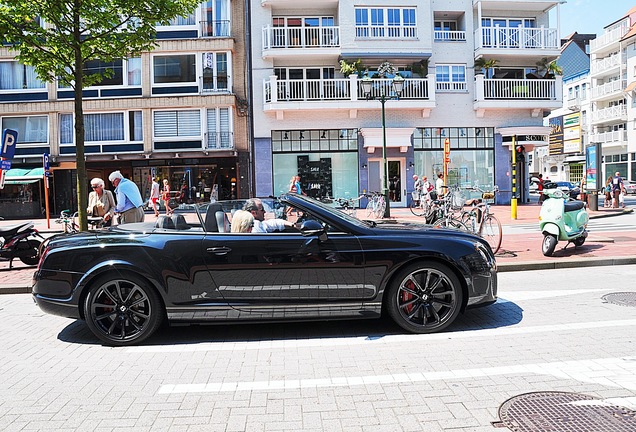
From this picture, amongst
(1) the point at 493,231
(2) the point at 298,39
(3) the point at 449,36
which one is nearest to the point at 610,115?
(3) the point at 449,36

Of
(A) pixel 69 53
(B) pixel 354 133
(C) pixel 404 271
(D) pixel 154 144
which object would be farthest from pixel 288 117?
(C) pixel 404 271

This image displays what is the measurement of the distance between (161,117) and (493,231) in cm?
2181

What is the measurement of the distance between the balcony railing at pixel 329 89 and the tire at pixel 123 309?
22.1 metres

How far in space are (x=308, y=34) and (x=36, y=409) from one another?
25696 mm

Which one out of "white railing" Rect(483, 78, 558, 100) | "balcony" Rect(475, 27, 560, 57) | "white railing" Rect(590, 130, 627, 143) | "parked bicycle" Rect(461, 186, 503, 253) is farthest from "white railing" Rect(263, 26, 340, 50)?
"white railing" Rect(590, 130, 627, 143)

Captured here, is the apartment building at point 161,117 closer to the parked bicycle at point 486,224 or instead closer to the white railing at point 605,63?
the parked bicycle at point 486,224

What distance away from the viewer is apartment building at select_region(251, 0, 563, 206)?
2673 centimetres

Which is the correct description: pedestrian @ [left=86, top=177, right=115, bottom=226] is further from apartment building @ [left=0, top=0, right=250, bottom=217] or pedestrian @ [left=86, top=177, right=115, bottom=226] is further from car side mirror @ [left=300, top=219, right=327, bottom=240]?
apartment building @ [left=0, top=0, right=250, bottom=217]

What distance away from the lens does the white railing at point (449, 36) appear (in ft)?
92.4

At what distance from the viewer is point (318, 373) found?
4.30 metres

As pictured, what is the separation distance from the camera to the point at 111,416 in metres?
3.55

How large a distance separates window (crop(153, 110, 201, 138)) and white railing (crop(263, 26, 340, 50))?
5195 mm

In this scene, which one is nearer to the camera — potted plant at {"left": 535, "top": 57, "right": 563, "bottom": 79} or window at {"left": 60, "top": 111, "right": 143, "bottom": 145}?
potted plant at {"left": 535, "top": 57, "right": 563, "bottom": 79}

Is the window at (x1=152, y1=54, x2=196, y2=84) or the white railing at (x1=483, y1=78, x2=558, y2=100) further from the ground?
the window at (x1=152, y1=54, x2=196, y2=84)
